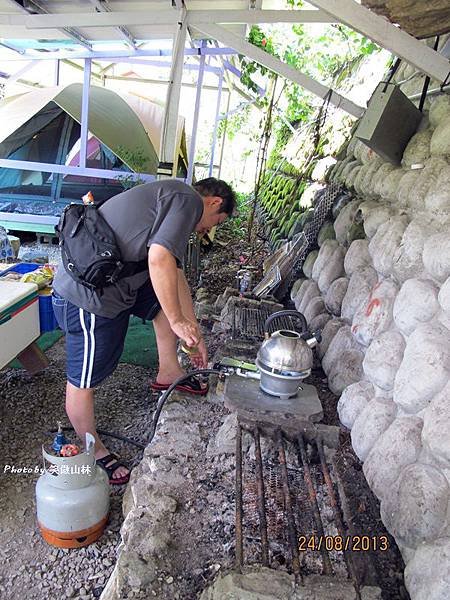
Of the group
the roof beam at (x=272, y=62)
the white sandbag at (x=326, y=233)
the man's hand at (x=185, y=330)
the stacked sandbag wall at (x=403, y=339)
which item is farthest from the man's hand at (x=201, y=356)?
the roof beam at (x=272, y=62)

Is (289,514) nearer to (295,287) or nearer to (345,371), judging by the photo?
(345,371)

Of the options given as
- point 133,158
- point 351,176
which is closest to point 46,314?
point 351,176

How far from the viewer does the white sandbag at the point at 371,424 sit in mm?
2217

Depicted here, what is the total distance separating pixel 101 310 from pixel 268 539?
1.36 meters

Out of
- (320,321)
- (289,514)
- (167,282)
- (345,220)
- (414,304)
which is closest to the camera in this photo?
(289,514)

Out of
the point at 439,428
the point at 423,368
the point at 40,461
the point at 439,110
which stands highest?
the point at 439,110

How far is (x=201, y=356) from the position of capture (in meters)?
2.93

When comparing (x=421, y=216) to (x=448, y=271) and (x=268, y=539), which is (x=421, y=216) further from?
(x=268, y=539)

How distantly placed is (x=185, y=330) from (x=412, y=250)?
3.89 feet

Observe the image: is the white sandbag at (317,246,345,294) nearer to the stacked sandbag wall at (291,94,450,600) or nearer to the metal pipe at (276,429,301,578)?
the stacked sandbag wall at (291,94,450,600)

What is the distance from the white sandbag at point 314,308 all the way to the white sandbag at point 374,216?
27.7 inches

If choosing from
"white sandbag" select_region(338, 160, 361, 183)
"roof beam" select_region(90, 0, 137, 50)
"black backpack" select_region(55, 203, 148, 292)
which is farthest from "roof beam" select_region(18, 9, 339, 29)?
"black backpack" select_region(55, 203, 148, 292)

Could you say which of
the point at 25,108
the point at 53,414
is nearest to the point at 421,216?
the point at 53,414

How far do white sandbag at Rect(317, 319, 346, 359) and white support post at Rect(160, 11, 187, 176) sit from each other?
250 centimetres
